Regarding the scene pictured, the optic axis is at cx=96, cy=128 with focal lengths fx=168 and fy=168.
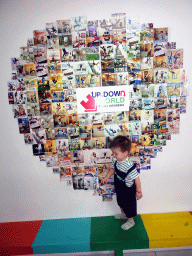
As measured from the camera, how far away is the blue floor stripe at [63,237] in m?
1.41

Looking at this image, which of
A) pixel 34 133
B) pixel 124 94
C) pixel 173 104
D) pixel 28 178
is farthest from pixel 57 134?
pixel 173 104

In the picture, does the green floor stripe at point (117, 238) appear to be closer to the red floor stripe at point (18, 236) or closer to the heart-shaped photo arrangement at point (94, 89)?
the heart-shaped photo arrangement at point (94, 89)

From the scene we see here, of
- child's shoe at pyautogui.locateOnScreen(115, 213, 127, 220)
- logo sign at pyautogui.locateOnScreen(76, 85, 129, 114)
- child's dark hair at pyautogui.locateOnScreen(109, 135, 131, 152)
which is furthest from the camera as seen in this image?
child's shoe at pyautogui.locateOnScreen(115, 213, 127, 220)

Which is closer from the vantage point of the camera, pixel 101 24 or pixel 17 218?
pixel 101 24

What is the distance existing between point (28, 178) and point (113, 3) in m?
1.71

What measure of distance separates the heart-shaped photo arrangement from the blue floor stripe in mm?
461

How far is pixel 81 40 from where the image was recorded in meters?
1.38

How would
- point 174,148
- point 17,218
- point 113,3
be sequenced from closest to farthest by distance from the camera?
point 113,3 → point 174,148 → point 17,218

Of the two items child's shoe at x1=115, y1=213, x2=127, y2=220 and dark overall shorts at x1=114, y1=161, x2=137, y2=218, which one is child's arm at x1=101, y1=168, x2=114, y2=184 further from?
child's shoe at x1=115, y1=213, x2=127, y2=220

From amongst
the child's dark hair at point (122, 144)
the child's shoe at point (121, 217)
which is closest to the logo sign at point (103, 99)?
the child's dark hair at point (122, 144)

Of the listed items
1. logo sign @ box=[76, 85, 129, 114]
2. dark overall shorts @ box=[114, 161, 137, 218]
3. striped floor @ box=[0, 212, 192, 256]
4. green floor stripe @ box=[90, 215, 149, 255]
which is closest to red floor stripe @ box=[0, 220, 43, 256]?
striped floor @ box=[0, 212, 192, 256]

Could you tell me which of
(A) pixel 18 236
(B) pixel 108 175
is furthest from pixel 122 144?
(A) pixel 18 236

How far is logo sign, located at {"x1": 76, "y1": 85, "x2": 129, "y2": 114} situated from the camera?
143 cm

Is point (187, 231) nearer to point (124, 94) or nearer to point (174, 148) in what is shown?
point (174, 148)
